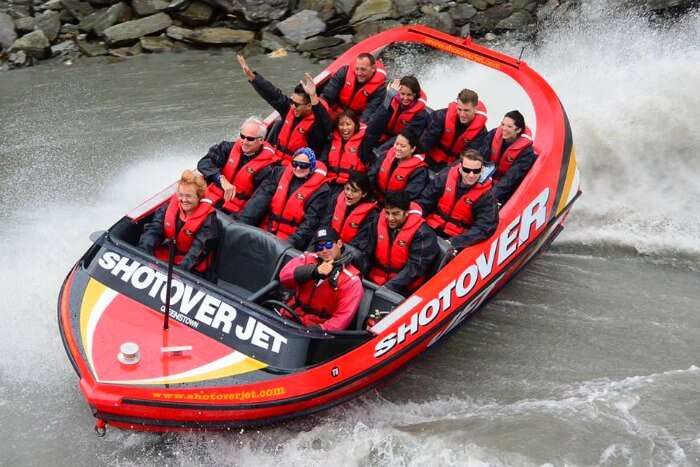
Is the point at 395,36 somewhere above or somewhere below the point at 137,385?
above

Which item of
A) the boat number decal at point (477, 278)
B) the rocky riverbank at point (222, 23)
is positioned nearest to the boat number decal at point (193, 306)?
the boat number decal at point (477, 278)

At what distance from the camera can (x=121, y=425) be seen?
495 cm

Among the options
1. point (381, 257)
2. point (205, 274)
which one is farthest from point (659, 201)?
point (205, 274)

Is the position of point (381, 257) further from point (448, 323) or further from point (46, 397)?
point (46, 397)

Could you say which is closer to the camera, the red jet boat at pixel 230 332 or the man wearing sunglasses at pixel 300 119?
the red jet boat at pixel 230 332

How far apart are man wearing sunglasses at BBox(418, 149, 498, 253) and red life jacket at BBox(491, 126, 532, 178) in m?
0.52

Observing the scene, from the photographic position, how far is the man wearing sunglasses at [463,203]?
588cm

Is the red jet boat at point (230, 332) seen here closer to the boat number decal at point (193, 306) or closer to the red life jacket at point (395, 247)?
the boat number decal at point (193, 306)

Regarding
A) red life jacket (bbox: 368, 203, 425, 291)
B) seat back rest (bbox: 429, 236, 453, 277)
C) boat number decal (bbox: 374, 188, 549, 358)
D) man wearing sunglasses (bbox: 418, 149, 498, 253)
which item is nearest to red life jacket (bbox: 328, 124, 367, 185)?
man wearing sunglasses (bbox: 418, 149, 498, 253)

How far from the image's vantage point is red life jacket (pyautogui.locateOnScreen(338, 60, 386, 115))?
286 inches

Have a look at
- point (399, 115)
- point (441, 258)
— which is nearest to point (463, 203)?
point (441, 258)

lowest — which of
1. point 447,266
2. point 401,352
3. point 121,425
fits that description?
point 121,425

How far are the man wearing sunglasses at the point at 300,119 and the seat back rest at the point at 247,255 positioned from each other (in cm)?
101

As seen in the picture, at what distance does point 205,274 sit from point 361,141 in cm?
155
